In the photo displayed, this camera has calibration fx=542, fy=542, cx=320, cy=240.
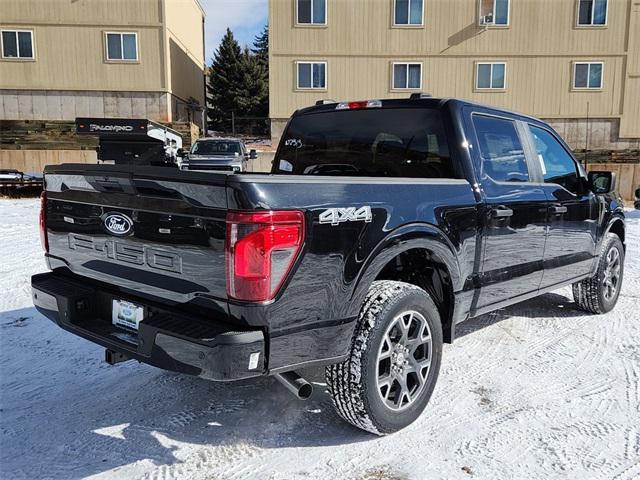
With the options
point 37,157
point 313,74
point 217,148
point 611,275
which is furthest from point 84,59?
point 611,275

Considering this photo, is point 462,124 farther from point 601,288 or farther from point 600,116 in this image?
point 600,116

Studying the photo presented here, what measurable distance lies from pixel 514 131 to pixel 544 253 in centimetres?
100

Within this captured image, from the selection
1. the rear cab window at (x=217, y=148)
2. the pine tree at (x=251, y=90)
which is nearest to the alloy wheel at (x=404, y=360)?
the rear cab window at (x=217, y=148)

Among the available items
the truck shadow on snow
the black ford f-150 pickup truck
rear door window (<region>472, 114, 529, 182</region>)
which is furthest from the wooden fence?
rear door window (<region>472, 114, 529, 182</region>)

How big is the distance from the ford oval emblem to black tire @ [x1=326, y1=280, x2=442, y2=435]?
4.21 ft

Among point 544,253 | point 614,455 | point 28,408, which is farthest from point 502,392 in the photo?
point 28,408

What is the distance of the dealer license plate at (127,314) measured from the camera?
109 inches

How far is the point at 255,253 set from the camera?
2.33m

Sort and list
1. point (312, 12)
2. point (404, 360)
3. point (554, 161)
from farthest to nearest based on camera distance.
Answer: point (312, 12) < point (554, 161) < point (404, 360)

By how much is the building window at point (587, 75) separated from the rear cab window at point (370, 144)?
913 inches

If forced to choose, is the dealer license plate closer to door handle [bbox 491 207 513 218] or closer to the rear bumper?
the rear bumper

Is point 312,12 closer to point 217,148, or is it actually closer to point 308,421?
point 217,148

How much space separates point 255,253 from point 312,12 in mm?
22496

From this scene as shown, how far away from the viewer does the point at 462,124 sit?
3.61 m
